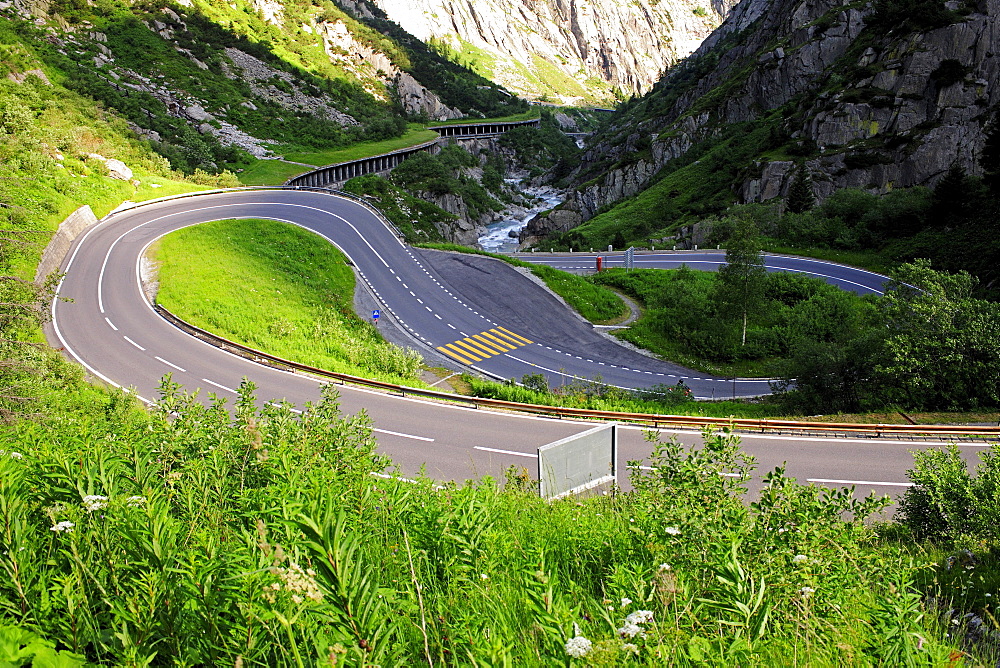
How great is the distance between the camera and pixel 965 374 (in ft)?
63.9

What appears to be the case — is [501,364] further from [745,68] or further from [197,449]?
[745,68]

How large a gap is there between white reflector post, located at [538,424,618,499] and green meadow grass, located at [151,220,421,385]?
13.7m

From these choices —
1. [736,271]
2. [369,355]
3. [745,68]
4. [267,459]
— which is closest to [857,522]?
[267,459]

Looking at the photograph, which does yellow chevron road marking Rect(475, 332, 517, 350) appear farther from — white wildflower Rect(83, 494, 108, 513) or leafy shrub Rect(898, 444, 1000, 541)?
white wildflower Rect(83, 494, 108, 513)

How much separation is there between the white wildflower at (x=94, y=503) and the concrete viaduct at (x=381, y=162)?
65.6m

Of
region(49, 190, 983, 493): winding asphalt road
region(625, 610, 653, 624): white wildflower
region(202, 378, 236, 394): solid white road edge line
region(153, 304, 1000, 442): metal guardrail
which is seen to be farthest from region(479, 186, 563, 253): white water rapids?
region(625, 610, 653, 624): white wildflower

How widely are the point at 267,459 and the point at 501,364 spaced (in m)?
25.6

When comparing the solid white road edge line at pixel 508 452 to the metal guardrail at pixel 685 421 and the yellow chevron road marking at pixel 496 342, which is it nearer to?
the metal guardrail at pixel 685 421

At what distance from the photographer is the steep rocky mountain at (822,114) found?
51.8m

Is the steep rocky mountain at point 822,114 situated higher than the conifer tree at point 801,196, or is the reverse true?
the steep rocky mountain at point 822,114

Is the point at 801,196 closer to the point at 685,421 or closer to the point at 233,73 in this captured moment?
the point at 685,421

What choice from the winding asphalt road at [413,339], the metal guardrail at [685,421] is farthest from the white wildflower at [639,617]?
the metal guardrail at [685,421]

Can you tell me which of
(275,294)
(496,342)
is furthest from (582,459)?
(275,294)

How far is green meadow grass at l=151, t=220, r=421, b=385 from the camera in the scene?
26.6 metres
